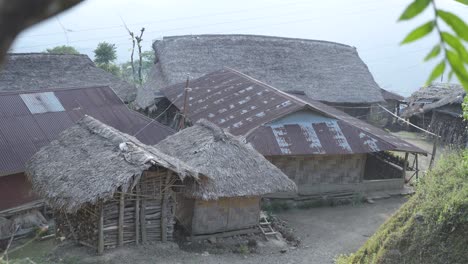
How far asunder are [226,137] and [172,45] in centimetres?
1457

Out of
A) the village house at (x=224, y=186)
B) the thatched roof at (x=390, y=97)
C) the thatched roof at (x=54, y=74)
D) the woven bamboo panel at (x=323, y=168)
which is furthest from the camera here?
the thatched roof at (x=390, y=97)

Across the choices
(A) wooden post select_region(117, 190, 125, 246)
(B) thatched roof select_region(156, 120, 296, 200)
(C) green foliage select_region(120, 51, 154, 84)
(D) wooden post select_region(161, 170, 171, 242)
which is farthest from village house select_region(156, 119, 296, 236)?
(C) green foliage select_region(120, 51, 154, 84)

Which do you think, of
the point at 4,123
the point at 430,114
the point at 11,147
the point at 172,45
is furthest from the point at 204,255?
the point at 430,114

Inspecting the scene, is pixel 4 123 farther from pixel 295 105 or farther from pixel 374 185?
pixel 374 185

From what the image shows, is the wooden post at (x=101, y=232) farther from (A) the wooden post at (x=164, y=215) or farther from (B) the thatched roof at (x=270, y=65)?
(B) the thatched roof at (x=270, y=65)

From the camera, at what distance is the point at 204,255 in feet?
36.1

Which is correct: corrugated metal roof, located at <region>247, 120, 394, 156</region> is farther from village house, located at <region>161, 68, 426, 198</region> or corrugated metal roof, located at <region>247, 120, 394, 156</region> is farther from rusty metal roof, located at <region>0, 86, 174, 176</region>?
rusty metal roof, located at <region>0, 86, 174, 176</region>

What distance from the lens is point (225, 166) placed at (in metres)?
12.2

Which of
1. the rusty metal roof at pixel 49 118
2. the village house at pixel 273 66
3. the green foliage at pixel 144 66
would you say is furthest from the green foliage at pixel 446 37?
the green foliage at pixel 144 66

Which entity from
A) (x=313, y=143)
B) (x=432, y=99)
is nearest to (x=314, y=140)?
(x=313, y=143)

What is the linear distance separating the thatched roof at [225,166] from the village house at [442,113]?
1188 cm

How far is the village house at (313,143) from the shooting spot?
15.3 m

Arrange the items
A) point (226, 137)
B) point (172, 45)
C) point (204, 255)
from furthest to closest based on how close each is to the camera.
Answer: point (172, 45)
point (226, 137)
point (204, 255)

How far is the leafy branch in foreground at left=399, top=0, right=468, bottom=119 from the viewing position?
1.07m
